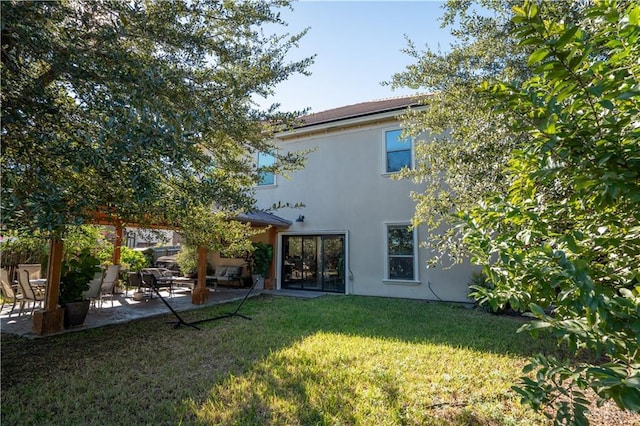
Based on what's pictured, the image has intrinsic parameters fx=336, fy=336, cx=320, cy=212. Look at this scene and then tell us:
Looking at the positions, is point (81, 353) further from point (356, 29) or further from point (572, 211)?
point (356, 29)

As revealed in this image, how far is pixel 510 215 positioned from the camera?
203cm

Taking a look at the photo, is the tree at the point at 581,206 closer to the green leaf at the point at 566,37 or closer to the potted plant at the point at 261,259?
the green leaf at the point at 566,37

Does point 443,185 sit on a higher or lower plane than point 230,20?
lower

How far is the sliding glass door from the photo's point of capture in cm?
1356

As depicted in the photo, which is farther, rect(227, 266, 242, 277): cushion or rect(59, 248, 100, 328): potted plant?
rect(227, 266, 242, 277): cushion

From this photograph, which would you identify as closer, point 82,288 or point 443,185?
point 82,288

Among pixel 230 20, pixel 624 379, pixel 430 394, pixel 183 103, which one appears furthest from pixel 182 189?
pixel 624 379

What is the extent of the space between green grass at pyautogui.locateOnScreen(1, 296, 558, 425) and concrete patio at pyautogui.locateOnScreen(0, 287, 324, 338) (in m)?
0.81

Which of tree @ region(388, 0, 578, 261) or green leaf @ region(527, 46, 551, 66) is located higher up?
tree @ region(388, 0, 578, 261)

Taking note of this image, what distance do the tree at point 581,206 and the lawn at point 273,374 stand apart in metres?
2.52

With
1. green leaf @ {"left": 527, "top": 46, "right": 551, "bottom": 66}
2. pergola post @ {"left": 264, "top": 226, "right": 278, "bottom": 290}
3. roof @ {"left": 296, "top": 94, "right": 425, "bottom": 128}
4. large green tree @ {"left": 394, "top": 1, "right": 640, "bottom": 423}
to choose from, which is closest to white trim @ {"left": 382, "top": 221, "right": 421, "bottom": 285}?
roof @ {"left": 296, "top": 94, "right": 425, "bottom": 128}

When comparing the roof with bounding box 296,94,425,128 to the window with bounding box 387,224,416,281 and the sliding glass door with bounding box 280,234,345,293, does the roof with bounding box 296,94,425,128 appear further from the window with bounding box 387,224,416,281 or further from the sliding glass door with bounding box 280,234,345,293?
the sliding glass door with bounding box 280,234,345,293

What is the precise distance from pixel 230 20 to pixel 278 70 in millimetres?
1129

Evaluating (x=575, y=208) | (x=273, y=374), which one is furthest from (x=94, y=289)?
(x=575, y=208)
